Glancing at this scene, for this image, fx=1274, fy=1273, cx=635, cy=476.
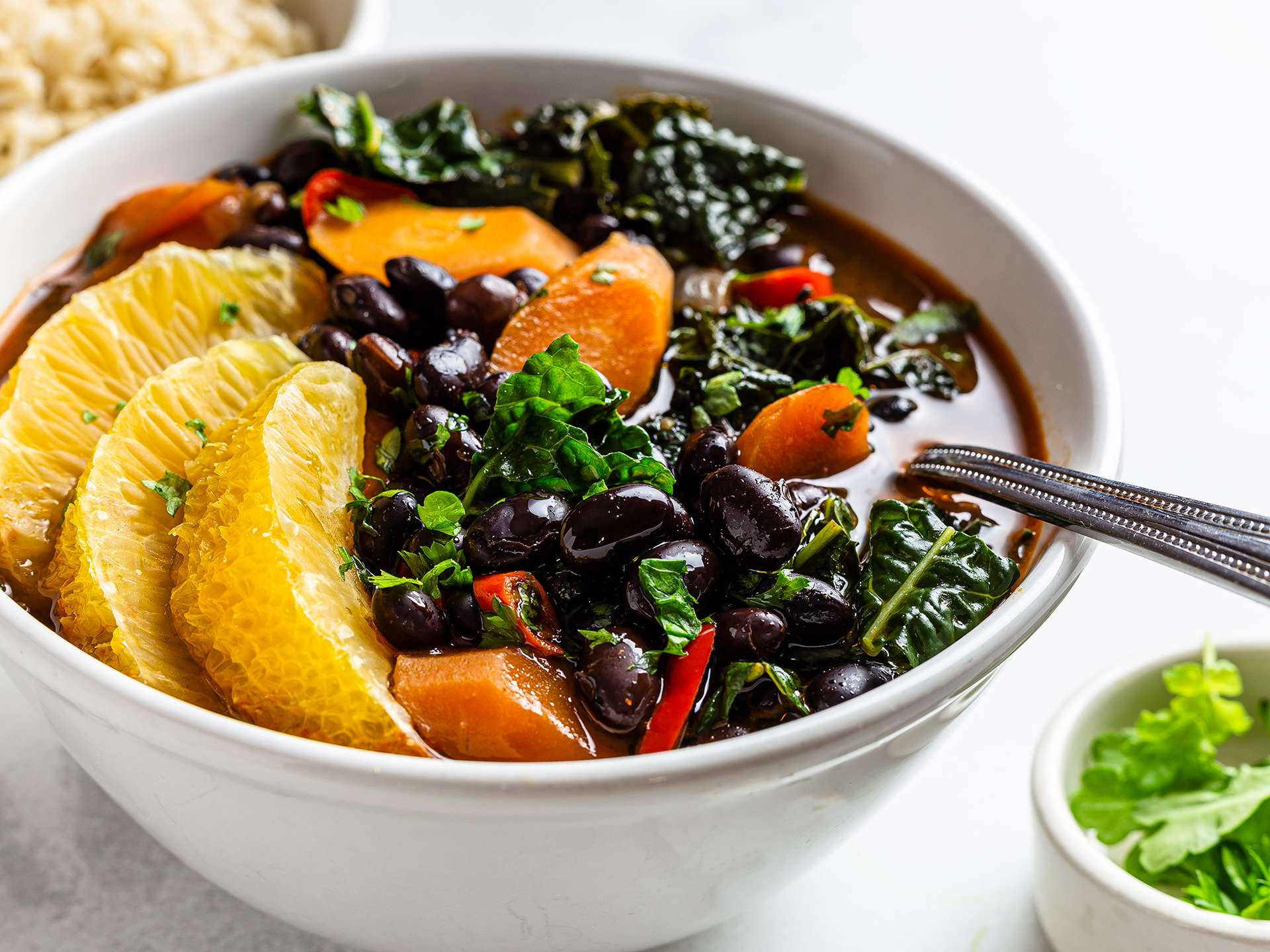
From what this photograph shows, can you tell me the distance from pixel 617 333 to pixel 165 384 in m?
0.87

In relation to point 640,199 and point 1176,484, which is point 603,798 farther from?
point 1176,484

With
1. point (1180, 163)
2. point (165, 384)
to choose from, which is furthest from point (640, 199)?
point (1180, 163)

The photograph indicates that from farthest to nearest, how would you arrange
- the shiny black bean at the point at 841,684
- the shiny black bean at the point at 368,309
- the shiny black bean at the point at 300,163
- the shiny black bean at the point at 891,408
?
the shiny black bean at the point at 300,163 → the shiny black bean at the point at 891,408 → the shiny black bean at the point at 368,309 → the shiny black bean at the point at 841,684

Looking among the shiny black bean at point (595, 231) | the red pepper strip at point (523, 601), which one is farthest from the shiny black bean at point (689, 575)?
the shiny black bean at point (595, 231)

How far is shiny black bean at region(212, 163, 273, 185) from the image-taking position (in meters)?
3.09

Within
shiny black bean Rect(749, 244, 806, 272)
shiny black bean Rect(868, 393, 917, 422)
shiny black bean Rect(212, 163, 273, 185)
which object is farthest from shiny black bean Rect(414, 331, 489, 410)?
shiny black bean Rect(212, 163, 273, 185)

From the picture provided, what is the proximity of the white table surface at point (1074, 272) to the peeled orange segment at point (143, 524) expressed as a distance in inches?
23.1

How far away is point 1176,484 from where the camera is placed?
11.0 feet

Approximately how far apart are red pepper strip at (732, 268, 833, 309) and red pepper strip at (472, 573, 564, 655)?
112cm

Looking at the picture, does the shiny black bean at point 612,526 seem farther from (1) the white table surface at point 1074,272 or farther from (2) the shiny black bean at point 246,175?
(2) the shiny black bean at point 246,175

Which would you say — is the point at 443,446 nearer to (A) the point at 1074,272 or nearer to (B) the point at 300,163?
(B) the point at 300,163

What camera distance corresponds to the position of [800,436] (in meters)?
2.38

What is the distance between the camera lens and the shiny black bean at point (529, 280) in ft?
8.65

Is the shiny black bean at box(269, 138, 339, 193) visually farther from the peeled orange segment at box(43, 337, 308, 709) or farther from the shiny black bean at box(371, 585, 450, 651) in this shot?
the shiny black bean at box(371, 585, 450, 651)
